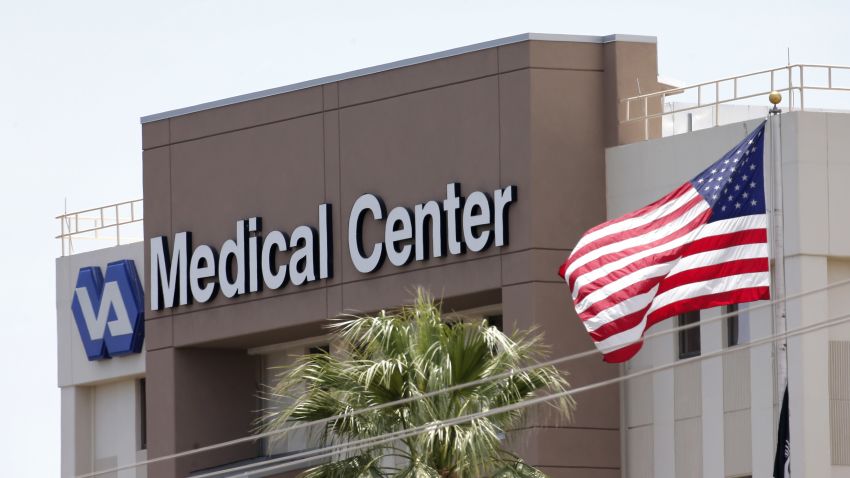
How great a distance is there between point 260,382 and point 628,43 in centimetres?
1094

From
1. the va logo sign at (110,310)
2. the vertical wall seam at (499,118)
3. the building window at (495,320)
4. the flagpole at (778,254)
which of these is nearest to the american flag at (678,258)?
the flagpole at (778,254)

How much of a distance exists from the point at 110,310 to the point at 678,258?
18474 millimetres

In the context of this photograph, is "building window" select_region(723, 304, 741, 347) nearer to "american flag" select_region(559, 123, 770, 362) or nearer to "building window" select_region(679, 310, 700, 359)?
"building window" select_region(679, 310, 700, 359)

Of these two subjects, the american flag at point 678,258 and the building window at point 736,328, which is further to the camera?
the building window at point 736,328

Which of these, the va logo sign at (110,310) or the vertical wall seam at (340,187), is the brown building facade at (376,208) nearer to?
the vertical wall seam at (340,187)

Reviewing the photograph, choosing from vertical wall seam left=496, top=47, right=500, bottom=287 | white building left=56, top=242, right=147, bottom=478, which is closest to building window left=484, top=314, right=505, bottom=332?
vertical wall seam left=496, top=47, right=500, bottom=287

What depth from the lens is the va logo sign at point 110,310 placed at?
4641 cm

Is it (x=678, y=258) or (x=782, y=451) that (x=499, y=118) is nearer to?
(x=782, y=451)

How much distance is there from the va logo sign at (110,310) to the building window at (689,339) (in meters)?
11.9

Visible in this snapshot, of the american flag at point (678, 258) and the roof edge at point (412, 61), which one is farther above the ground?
the roof edge at point (412, 61)

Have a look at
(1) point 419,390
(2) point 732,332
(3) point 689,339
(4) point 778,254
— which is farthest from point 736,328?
(1) point 419,390

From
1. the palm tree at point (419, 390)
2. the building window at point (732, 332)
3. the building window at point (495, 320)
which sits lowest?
the palm tree at point (419, 390)

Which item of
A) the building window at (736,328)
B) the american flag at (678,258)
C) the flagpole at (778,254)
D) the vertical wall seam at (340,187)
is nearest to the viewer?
the american flag at (678,258)

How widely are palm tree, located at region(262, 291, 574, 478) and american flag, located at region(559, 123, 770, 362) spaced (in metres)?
1.17
